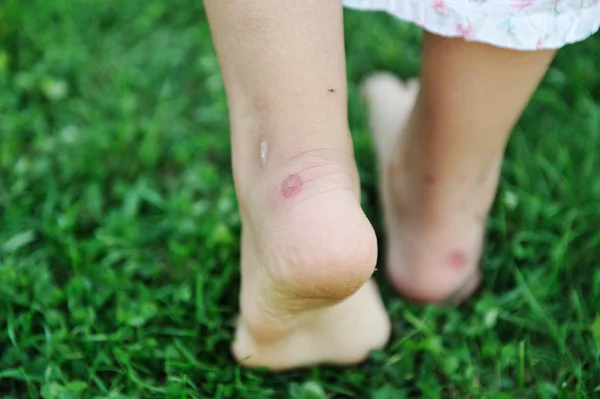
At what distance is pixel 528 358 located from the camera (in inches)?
48.1

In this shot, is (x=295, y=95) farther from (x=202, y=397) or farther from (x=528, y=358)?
(x=528, y=358)

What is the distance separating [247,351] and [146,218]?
0.44 m

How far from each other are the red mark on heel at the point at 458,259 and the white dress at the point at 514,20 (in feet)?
1.59

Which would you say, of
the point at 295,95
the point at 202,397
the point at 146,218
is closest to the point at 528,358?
the point at 202,397

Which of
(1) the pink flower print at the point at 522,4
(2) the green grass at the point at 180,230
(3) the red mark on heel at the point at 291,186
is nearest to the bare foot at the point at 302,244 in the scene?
(3) the red mark on heel at the point at 291,186

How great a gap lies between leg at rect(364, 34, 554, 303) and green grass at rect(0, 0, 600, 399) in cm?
8

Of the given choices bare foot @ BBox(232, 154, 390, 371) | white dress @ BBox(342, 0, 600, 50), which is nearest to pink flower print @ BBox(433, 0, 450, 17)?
white dress @ BBox(342, 0, 600, 50)

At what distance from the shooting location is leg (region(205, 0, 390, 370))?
2.81ft

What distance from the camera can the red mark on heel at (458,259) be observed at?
1341 millimetres

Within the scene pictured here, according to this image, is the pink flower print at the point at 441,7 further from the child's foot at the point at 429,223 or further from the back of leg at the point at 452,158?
the child's foot at the point at 429,223

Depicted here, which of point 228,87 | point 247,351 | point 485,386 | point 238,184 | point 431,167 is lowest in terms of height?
point 485,386

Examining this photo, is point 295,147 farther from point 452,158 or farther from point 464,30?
point 452,158

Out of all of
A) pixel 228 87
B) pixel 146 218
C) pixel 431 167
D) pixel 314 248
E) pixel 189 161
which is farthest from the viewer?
pixel 189 161

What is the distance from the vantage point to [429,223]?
1.32m
